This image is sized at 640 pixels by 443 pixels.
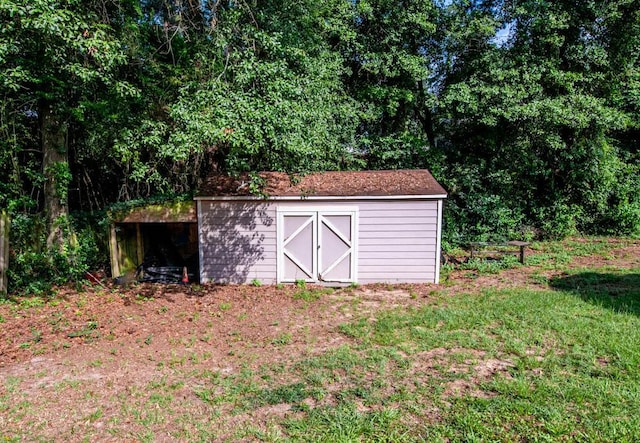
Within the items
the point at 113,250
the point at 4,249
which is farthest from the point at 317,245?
the point at 4,249

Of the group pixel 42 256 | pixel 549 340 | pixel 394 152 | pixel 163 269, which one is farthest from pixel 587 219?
pixel 42 256

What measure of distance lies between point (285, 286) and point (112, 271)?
4094 millimetres

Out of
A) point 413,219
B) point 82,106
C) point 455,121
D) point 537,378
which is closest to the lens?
point 537,378

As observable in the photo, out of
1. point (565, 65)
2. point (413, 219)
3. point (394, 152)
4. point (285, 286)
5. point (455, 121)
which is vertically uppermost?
point (565, 65)

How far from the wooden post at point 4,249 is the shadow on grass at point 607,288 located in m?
10.7

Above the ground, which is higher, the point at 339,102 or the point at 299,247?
the point at 339,102

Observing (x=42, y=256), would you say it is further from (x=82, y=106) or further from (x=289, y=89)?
(x=289, y=89)

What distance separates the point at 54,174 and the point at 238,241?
13.5ft

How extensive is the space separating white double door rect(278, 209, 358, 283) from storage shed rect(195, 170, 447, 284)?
2 centimetres

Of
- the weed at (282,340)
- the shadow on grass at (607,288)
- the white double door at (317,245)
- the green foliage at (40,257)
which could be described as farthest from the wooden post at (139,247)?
the shadow on grass at (607,288)

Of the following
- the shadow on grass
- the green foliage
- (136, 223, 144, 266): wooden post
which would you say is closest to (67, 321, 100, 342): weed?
the green foliage

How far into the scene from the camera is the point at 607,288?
768 centimetres

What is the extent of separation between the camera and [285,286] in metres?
8.48

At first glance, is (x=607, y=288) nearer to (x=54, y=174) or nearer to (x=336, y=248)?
(x=336, y=248)
